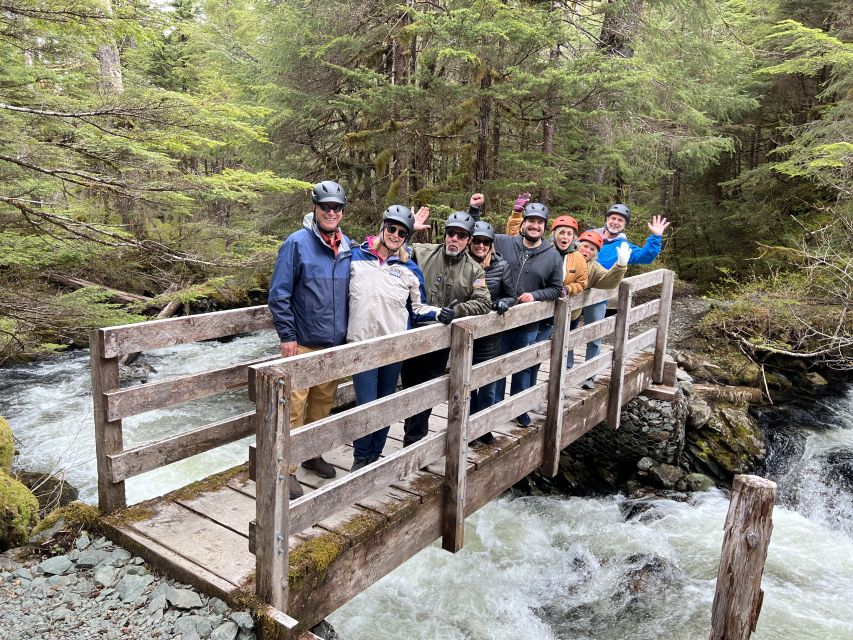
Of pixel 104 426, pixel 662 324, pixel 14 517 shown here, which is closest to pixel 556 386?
pixel 662 324

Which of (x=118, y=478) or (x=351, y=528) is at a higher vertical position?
(x=118, y=478)

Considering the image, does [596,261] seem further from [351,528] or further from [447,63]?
[447,63]

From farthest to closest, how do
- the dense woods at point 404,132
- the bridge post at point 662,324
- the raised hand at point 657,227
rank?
the bridge post at point 662,324 → the dense woods at point 404,132 → the raised hand at point 657,227

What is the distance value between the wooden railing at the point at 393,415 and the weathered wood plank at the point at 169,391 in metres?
1.24

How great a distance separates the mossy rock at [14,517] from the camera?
3885 millimetres

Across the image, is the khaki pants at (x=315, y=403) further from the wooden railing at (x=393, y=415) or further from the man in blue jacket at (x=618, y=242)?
the man in blue jacket at (x=618, y=242)

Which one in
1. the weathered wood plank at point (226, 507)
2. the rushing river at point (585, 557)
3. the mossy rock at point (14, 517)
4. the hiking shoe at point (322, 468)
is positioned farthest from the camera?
the rushing river at point (585, 557)

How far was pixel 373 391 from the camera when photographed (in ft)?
14.9

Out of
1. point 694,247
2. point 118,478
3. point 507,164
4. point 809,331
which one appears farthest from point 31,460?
point 694,247

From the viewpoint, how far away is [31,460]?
28.3 ft

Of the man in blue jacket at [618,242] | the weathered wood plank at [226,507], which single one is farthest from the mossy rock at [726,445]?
the weathered wood plank at [226,507]

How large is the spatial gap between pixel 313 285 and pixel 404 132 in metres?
8.67

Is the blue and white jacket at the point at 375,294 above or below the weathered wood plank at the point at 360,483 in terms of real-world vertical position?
above

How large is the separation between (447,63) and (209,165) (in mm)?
14230
